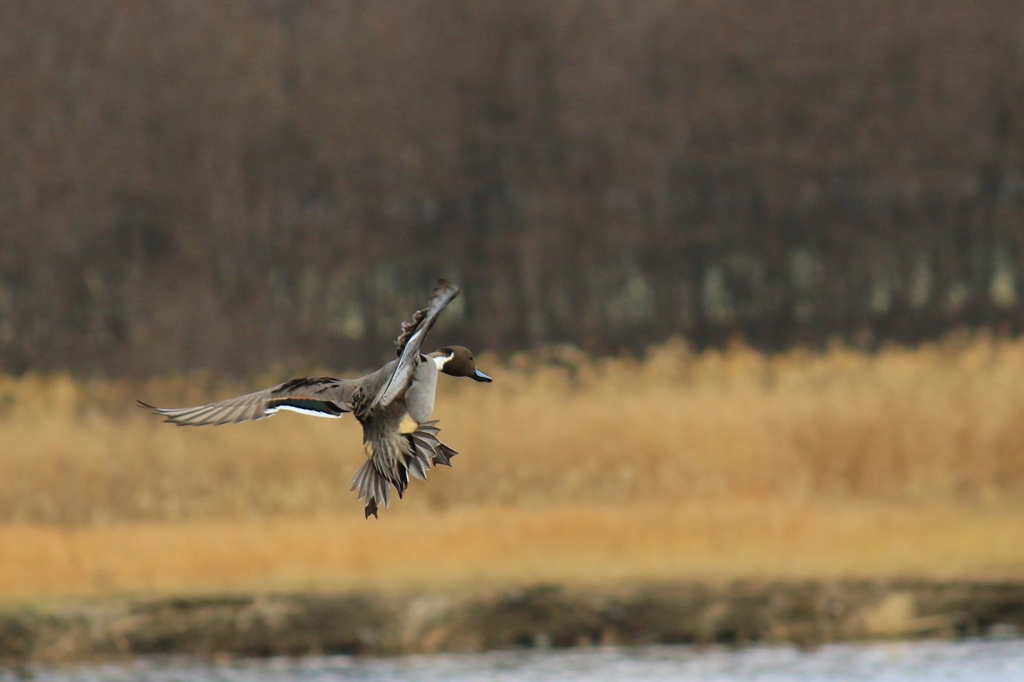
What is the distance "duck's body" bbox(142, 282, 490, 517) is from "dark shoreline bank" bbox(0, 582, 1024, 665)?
776 cm

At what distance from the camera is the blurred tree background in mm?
26141

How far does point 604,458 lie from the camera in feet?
40.0

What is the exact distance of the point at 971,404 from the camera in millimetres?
12367

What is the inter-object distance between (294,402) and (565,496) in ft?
29.6

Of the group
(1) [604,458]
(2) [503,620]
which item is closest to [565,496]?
(1) [604,458]

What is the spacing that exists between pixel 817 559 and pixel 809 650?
864 millimetres

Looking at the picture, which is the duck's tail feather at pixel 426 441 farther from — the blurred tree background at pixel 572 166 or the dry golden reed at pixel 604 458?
the blurred tree background at pixel 572 166

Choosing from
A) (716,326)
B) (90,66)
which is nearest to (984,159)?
(716,326)

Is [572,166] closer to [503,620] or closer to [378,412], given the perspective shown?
[503,620]

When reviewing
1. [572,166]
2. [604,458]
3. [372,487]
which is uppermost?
[572,166]

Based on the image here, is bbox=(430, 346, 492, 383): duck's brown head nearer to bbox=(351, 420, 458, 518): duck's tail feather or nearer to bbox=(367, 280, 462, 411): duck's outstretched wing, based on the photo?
bbox=(351, 420, 458, 518): duck's tail feather

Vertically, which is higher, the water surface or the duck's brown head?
the duck's brown head

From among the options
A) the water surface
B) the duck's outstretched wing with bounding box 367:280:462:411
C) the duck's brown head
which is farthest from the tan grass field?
the duck's outstretched wing with bounding box 367:280:462:411

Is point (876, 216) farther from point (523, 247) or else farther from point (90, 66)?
point (90, 66)
